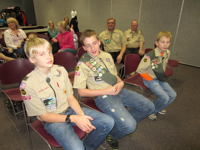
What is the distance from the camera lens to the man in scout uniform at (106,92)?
4.08 feet

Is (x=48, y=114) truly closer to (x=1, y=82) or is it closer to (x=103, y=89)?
(x=103, y=89)

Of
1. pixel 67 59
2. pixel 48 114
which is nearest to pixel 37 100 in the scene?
pixel 48 114

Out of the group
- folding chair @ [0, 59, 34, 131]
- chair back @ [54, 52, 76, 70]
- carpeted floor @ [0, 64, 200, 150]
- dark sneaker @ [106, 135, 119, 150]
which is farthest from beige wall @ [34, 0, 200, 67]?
folding chair @ [0, 59, 34, 131]

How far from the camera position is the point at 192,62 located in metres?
4.16

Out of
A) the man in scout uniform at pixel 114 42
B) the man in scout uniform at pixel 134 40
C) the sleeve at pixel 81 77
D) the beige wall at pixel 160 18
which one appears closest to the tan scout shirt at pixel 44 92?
the sleeve at pixel 81 77

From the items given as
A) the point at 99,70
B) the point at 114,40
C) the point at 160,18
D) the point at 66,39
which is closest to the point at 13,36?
the point at 66,39

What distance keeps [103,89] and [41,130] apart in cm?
67

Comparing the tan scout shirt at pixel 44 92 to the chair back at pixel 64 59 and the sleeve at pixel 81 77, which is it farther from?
the chair back at pixel 64 59

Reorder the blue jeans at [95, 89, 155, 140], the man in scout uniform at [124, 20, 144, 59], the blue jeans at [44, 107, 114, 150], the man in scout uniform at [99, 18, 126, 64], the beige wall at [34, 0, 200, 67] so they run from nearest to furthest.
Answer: the blue jeans at [44, 107, 114, 150] < the blue jeans at [95, 89, 155, 140] < the man in scout uniform at [99, 18, 126, 64] < the man in scout uniform at [124, 20, 144, 59] < the beige wall at [34, 0, 200, 67]

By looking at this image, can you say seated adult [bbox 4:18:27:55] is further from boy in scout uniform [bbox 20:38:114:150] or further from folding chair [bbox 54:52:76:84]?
boy in scout uniform [bbox 20:38:114:150]

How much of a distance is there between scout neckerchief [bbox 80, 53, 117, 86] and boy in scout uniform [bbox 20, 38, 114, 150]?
32cm

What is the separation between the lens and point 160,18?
14.5ft

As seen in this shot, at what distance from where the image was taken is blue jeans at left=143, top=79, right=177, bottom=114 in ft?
5.66

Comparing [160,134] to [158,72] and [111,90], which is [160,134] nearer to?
[158,72]
